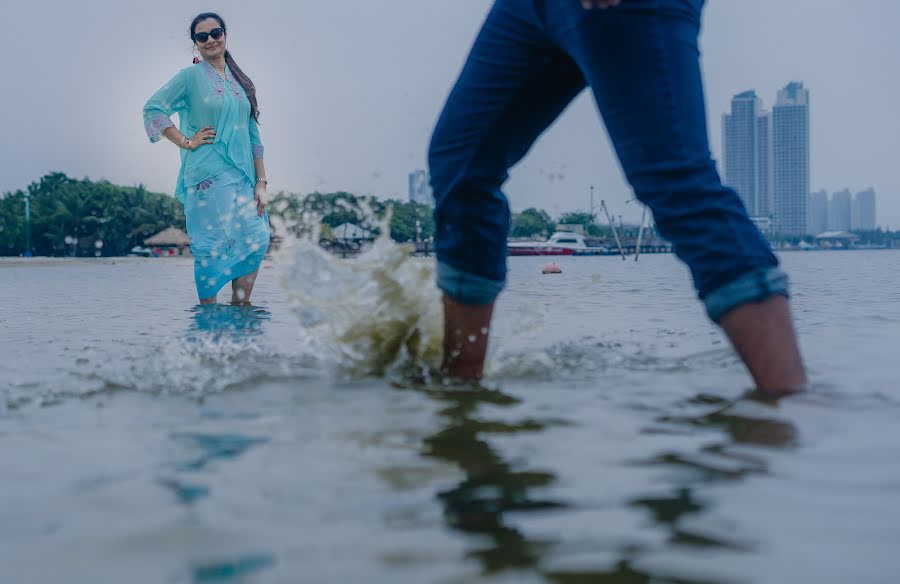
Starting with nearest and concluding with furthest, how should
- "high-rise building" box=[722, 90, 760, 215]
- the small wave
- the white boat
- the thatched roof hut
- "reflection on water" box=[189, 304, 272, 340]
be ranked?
the small wave, "reflection on water" box=[189, 304, 272, 340], the thatched roof hut, the white boat, "high-rise building" box=[722, 90, 760, 215]

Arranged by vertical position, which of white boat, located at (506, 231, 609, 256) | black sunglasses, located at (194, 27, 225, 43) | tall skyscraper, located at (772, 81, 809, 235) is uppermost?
tall skyscraper, located at (772, 81, 809, 235)

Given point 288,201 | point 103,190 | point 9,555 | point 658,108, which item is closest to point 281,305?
point 288,201

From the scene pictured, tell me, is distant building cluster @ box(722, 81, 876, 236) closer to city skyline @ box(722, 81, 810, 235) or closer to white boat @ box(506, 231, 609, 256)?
city skyline @ box(722, 81, 810, 235)

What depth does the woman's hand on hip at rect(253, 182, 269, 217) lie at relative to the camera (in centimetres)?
634

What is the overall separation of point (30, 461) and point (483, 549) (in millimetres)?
1018

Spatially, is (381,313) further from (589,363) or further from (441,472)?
(441,472)

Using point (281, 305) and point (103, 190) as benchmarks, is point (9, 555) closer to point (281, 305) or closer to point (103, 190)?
point (281, 305)

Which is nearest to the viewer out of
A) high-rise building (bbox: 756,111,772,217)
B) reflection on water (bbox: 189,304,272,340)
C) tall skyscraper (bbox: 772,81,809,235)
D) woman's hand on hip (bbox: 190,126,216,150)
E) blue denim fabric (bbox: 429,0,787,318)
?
blue denim fabric (bbox: 429,0,787,318)

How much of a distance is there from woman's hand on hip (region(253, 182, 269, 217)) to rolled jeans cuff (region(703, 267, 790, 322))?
4.69 m

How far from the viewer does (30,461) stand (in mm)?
1730

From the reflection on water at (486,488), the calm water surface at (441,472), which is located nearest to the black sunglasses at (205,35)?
the calm water surface at (441,472)

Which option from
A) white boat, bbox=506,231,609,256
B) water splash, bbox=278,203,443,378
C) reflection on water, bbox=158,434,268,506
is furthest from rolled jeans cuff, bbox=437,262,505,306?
white boat, bbox=506,231,609,256

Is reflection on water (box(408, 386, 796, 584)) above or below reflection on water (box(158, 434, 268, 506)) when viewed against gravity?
below

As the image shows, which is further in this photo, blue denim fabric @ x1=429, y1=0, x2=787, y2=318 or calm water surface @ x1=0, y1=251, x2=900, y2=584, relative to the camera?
blue denim fabric @ x1=429, y1=0, x2=787, y2=318
